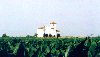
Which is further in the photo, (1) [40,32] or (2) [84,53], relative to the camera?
(1) [40,32]

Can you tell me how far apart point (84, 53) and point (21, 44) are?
0.47 metres

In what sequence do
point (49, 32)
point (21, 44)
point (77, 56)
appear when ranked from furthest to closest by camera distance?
point (49, 32)
point (21, 44)
point (77, 56)

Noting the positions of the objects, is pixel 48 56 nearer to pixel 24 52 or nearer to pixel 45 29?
pixel 24 52

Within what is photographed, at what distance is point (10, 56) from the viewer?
2.10 metres

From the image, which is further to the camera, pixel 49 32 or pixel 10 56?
pixel 49 32

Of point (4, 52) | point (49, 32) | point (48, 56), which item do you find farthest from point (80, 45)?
point (49, 32)

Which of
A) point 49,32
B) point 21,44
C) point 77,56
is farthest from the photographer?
point 49,32

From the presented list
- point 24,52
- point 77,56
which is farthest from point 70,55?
point 24,52

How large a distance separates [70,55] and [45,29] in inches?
2962

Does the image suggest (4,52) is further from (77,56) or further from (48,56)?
(77,56)

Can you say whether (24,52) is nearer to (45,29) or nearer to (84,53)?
(84,53)

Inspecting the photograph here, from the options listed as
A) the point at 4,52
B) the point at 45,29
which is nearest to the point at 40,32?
the point at 45,29

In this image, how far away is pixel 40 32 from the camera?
255 feet

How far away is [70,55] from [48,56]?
0.19 meters
